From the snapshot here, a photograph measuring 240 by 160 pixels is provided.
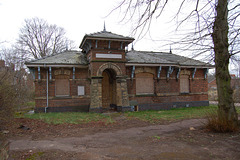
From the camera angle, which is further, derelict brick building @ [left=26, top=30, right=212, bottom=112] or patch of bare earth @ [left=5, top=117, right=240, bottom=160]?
derelict brick building @ [left=26, top=30, right=212, bottom=112]

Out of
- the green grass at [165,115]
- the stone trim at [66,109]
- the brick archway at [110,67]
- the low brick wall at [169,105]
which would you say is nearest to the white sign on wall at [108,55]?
the brick archway at [110,67]

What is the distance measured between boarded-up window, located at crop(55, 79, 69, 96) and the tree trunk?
10367 millimetres

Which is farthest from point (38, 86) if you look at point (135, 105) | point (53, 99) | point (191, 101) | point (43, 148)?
point (191, 101)

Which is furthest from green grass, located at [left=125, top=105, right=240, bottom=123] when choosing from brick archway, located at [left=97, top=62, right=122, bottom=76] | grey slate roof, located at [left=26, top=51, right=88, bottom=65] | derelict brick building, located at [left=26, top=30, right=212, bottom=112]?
grey slate roof, located at [left=26, top=51, right=88, bottom=65]

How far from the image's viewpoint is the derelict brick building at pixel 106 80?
12.1m

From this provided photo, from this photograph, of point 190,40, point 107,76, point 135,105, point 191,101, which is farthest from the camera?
point 191,101

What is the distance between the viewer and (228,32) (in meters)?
6.12

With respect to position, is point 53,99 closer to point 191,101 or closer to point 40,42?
point 191,101

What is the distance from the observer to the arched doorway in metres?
14.1

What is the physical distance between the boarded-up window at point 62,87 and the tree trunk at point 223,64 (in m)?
10.4

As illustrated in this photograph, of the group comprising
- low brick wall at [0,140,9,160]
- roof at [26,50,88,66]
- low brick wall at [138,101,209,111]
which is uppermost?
roof at [26,50,88,66]

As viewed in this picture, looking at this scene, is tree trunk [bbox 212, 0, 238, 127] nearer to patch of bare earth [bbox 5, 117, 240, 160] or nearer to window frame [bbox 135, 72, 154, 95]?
patch of bare earth [bbox 5, 117, 240, 160]

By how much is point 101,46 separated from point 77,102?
15.4ft

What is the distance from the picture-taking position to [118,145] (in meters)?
5.21
